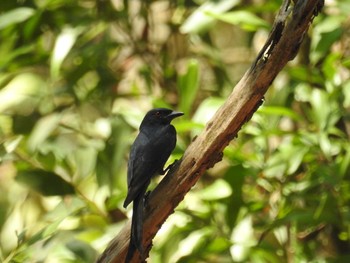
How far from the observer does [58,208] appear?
8.75ft

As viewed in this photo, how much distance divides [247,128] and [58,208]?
69cm

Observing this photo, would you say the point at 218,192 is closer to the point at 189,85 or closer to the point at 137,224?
the point at 189,85

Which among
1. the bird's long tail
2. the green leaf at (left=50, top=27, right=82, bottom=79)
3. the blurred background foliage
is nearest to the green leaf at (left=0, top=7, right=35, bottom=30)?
the blurred background foliage

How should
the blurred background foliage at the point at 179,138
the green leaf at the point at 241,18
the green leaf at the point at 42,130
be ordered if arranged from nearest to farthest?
the blurred background foliage at the point at 179,138
the green leaf at the point at 241,18
the green leaf at the point at 42,130

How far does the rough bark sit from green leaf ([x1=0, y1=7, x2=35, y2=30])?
51.2 inches

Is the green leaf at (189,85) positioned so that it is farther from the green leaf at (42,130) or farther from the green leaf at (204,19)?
the green leaf at (42,130)

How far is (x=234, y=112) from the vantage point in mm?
1688

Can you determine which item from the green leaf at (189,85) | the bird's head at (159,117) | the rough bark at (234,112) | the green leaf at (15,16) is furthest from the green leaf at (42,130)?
the rough bark at (234,112)

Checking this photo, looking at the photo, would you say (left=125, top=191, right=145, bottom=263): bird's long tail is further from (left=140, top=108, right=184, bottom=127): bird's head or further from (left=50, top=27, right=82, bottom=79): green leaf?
(left=50, top=27, right=82, bottom=79): green leaf

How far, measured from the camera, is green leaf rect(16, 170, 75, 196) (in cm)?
271

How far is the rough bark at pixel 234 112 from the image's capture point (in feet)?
5.35

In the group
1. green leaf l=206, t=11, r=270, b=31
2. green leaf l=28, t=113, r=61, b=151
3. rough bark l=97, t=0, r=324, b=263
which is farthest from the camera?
green leaf l=28, t=113, r=61, b=151

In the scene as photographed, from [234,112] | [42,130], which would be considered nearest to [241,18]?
[42,130]

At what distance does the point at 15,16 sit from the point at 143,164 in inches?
52.4
